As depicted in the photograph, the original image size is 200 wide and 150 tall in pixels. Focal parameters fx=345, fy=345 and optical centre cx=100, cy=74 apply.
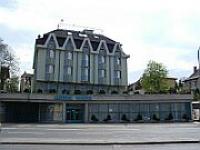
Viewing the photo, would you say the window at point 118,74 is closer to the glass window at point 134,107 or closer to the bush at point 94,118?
the glass window at point 134,107

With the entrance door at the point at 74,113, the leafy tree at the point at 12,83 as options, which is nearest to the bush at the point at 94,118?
the entrance door at the point at 74,113

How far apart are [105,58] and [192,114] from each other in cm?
2136

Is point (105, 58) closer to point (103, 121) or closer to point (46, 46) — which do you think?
point (46, 46)

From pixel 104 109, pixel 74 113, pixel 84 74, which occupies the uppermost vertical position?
pixel 84 74

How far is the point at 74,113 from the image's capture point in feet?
192

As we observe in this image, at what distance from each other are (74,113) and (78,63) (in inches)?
490

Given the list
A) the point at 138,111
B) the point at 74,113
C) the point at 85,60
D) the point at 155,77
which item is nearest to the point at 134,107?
the point at 138,111

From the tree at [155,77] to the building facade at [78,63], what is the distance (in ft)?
17.0

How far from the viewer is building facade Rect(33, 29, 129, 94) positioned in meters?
64.2

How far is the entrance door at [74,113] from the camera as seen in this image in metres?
58.2

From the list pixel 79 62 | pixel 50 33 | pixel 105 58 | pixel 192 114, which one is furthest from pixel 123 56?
pixel 192 114

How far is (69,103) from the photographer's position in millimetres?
58375

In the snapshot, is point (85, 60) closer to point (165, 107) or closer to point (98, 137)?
point (165, 107)

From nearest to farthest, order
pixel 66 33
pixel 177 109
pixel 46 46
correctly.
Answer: pixel 177 109, pixel 46 46, pixel 66 33
